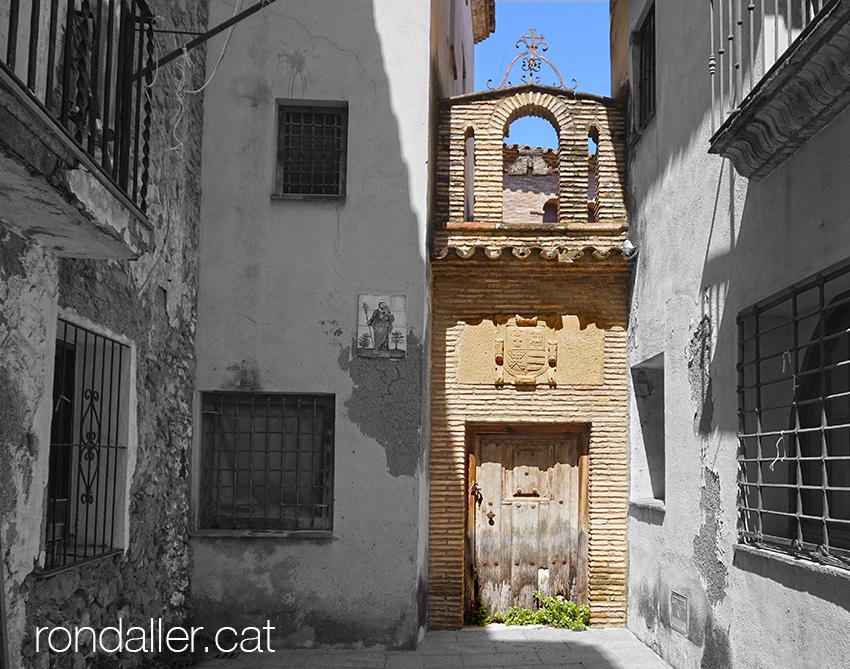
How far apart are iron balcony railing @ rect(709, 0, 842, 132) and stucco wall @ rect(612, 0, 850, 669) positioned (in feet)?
1.29

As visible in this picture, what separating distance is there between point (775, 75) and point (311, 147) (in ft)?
16.4

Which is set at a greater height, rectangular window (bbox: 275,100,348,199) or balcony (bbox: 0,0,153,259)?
rectangular window (bbox: 275,100,348,199)

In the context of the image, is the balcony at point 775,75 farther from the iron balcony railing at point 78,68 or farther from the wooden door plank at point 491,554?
the wooden door plank at point 491,554

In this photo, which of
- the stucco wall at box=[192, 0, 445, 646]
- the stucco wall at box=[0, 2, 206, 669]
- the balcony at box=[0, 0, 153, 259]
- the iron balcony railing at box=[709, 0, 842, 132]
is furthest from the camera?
the stucco wall at box=[192, 0, 445, 646]

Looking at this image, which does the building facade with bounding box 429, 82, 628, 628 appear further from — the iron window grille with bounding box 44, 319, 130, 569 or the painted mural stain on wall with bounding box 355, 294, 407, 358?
the iron window grille with bounding box 44, 319, 130, 569

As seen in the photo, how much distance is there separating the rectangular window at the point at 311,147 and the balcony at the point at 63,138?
110 inches

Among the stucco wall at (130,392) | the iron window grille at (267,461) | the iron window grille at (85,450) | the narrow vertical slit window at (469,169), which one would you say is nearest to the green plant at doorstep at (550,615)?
the iron window grille at (267,461)

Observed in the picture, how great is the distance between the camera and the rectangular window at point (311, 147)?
8.62 m

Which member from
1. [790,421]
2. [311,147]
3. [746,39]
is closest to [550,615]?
[790,421]

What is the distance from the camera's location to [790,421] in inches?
220

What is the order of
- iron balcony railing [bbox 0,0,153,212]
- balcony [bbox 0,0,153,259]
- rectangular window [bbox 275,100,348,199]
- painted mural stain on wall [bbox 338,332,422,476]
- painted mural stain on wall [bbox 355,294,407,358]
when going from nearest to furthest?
balcony [bbox 0,0,153,259], iron balcony railing [bbox 0,0,153,212], painted mural stain on wall [bbox 338,332,422,476], painted mural stain on wall [bbox 355,294,407,358], rectangular window [bbox 275,100,348,199]

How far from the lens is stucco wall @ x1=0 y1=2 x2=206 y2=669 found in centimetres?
473

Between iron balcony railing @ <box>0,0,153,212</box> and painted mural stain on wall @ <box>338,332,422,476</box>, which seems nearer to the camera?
iron balcony railing @ <box>0,0,153,212</box>

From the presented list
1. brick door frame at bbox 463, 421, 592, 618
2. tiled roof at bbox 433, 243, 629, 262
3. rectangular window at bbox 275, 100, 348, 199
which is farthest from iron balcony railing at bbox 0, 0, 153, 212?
brick door frame at bbox 463, 421, 592, 618
